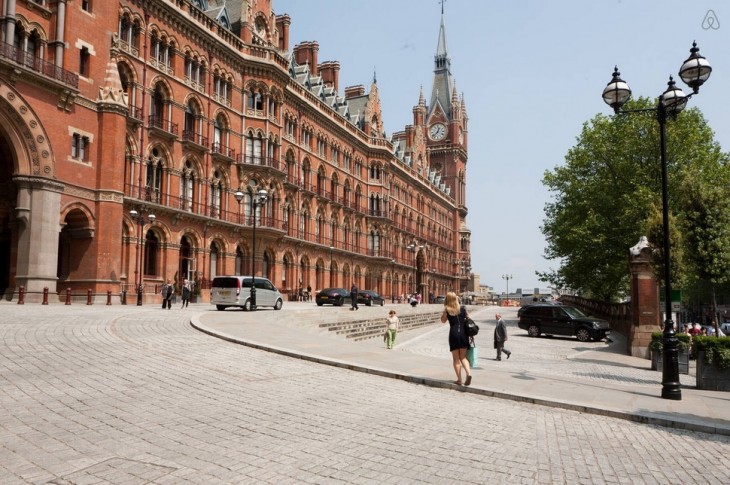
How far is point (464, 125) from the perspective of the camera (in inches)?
4365

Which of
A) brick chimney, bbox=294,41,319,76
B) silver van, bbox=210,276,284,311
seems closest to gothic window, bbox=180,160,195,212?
silver van, bbox=210,276,284,311

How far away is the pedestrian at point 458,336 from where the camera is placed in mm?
10419

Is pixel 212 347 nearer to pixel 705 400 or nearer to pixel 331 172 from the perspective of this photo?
pixel 705 400

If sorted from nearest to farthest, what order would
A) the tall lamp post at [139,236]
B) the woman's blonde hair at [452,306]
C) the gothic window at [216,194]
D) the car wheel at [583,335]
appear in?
the woman's blonde hair at [452,306] → the car wheel at [583,335] → the tall lamp post at [139,236] → the gothic window at [216,194]

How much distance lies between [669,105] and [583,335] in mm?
19400

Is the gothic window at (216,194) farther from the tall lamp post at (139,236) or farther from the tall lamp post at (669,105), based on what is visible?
the tall lamp post at (669,105)

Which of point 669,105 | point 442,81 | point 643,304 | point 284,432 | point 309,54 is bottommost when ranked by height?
point 284,432

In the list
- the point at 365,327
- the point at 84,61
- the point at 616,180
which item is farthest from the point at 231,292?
the point at 616,180

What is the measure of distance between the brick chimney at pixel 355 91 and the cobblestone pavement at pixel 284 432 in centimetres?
6463

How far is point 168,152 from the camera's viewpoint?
1387 inches

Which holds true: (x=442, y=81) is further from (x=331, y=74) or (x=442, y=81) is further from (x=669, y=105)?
(x=669, y=105)

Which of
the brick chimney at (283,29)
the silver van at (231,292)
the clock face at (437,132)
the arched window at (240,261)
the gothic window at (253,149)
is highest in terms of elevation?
the clock face at (437,132)

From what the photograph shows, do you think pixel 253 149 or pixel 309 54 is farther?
pixel 309 54

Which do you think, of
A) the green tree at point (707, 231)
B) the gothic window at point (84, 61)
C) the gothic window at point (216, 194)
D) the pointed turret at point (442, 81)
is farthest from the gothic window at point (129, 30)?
the pointed turret at point (442, 81)
